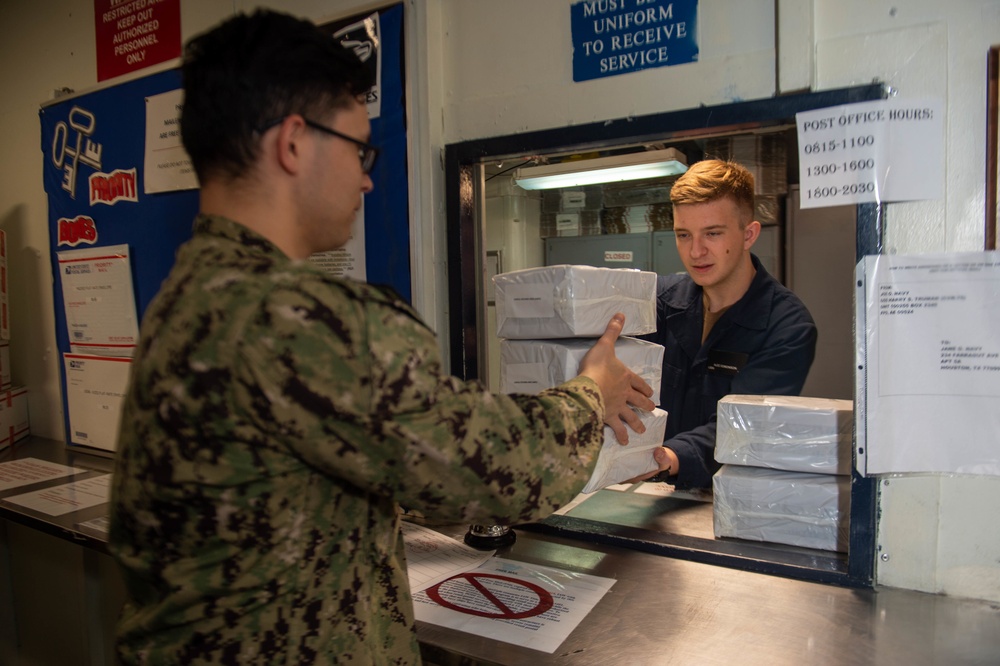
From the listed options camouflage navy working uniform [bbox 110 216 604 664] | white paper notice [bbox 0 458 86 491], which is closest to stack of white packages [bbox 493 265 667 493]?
camouflage navy working uniform [bbox 110 216 604 664]

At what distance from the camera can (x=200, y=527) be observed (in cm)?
79

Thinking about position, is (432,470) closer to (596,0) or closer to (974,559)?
(974,559)

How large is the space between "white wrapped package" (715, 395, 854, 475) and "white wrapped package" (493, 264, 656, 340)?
29 centimetres

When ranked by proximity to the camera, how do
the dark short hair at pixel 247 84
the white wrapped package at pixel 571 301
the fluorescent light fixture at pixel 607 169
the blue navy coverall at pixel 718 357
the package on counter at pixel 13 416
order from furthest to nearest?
the package on counter at pixel 13 416 < the fluorescent light fixture at pixel 607 169 < the blue navy coverall at pixel 718 357 < the white wrapped package at pixel 571 301 < the dark short hair at pixel 247 84

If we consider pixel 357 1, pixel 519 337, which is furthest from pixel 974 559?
pixel 357 1

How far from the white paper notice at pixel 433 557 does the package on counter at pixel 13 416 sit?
225 cm

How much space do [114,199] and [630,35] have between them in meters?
2.10

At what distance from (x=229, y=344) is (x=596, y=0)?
1.25 meters

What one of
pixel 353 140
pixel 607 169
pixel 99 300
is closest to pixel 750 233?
pixel 607 169

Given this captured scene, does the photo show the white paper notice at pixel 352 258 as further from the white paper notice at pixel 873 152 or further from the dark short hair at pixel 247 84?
the white paper notice at pixel 873 152

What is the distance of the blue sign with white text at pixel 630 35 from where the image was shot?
4.69ft

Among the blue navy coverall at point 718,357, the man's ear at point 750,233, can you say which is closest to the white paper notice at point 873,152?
the blue navy coverall at point 718,357

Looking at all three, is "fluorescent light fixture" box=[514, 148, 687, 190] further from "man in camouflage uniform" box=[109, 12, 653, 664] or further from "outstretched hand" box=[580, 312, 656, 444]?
"man in camouflage uniform" box=[109, 12, 653, 664]

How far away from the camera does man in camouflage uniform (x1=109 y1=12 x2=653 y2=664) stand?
0.75 m
